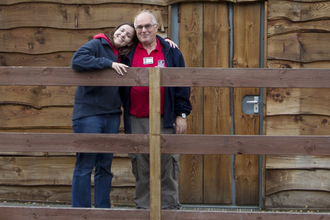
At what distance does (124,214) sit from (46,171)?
72.5 inches

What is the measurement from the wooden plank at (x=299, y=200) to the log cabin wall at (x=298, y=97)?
0.04m

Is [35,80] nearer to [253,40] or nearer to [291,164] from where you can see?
[253,40]

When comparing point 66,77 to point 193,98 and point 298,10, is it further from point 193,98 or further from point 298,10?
point 298,10

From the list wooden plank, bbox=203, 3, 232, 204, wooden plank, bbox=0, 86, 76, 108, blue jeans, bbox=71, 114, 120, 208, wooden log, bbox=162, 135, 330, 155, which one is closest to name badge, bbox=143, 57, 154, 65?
blue jeans, bbox=71, 114, 120, 208

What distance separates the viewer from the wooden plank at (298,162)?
3.92 m

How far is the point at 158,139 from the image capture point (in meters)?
2.52

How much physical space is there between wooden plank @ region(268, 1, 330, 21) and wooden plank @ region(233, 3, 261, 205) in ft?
0.54

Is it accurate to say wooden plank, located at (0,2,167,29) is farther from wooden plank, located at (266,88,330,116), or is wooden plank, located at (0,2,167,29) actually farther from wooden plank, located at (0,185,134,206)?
wooden plank, located at (0,185,134,206)

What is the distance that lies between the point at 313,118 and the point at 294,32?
971 mm

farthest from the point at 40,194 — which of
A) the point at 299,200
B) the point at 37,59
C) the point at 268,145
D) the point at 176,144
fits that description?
the point at 299,200

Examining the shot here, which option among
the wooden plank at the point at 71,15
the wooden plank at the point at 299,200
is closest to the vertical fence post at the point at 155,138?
the wooden plank at the point at 71,15

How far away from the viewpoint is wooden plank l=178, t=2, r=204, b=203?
3.96 metres

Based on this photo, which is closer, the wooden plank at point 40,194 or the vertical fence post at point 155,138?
the vertical fence post at point 155,138

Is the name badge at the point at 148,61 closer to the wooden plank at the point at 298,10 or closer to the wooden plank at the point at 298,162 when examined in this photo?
the wooden plank at the point at 298,10
